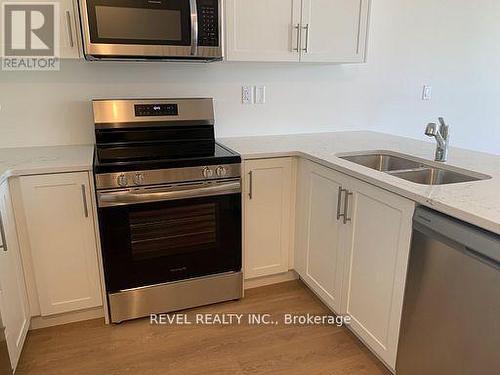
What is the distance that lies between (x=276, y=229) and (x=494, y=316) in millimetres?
1331

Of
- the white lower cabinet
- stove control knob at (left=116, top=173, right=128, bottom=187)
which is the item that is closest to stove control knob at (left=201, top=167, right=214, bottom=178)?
stove control knob at (left=116, top=173, right=128, bottom=187)

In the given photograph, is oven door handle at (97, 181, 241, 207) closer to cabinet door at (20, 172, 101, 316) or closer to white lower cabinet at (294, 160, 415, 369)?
cabinet door at (20, 172, 101, 316)

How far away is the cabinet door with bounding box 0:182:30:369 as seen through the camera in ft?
5.23

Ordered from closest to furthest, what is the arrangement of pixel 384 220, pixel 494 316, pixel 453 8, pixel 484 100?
pixel 494 316
pixel 384 220
pixel 453 8
pixel 484 100

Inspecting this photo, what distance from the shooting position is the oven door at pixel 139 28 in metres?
1.85

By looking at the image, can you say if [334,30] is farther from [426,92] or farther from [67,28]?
[67,28]

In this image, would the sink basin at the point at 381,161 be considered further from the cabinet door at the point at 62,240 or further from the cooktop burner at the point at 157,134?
the cabinet door at the point at 62,240

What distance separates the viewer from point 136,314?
82.4 inches

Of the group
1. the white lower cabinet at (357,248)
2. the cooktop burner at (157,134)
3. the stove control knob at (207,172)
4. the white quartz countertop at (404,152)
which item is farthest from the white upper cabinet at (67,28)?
the white lower cabinet at (357,248)

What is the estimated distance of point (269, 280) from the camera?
2486 millimetres

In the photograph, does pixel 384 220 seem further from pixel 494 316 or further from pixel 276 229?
pixel 276 229

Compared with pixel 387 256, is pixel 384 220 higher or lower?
higher

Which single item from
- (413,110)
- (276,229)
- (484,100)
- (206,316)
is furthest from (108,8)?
(484,100)

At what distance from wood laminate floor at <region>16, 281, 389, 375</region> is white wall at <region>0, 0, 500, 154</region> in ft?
3.82
